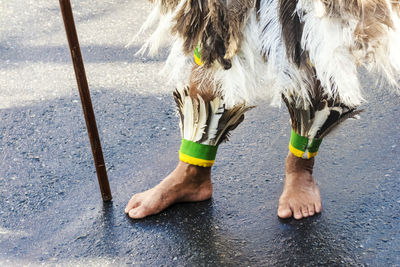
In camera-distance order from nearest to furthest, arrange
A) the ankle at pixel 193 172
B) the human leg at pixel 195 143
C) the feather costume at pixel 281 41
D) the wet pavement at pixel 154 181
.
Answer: the feather costume at pixel 281 41
the human leg at pixel 195 143
the wet pavement at pixel 154 181
the ankle at pixel 193 172

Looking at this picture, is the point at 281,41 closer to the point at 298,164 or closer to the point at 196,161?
the point at 196,161

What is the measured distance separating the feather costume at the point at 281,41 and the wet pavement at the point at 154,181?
0.60m

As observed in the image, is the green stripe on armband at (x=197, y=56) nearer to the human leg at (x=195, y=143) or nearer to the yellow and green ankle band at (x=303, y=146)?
the human leg at (x=195, y=143)

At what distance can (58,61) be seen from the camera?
10.8 feet

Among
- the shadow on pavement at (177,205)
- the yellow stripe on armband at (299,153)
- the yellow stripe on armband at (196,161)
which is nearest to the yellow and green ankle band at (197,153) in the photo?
the yellow stripe on armband at (196,161)

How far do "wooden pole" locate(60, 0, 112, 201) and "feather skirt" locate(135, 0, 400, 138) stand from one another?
0.86 ft

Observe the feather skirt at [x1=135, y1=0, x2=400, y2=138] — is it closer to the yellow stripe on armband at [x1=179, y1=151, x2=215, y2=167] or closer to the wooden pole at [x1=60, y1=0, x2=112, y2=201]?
the wooden pole at [x1=60, y1=0, x2=112, y2=201]

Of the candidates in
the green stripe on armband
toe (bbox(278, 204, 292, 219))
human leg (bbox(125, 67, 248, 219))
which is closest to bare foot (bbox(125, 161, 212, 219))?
human leg (bbox(125, 67, 248, 219))

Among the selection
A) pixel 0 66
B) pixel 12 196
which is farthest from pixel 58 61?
pixel 12 196

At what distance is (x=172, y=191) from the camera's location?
2094mm

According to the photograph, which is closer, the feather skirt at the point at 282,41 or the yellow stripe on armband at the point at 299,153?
the feather skirt at the point at 282,41

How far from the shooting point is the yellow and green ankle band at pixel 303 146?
2043 millimetres

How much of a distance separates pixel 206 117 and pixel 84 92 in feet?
1.43

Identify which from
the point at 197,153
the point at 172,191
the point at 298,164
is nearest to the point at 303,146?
the point at 298,164
